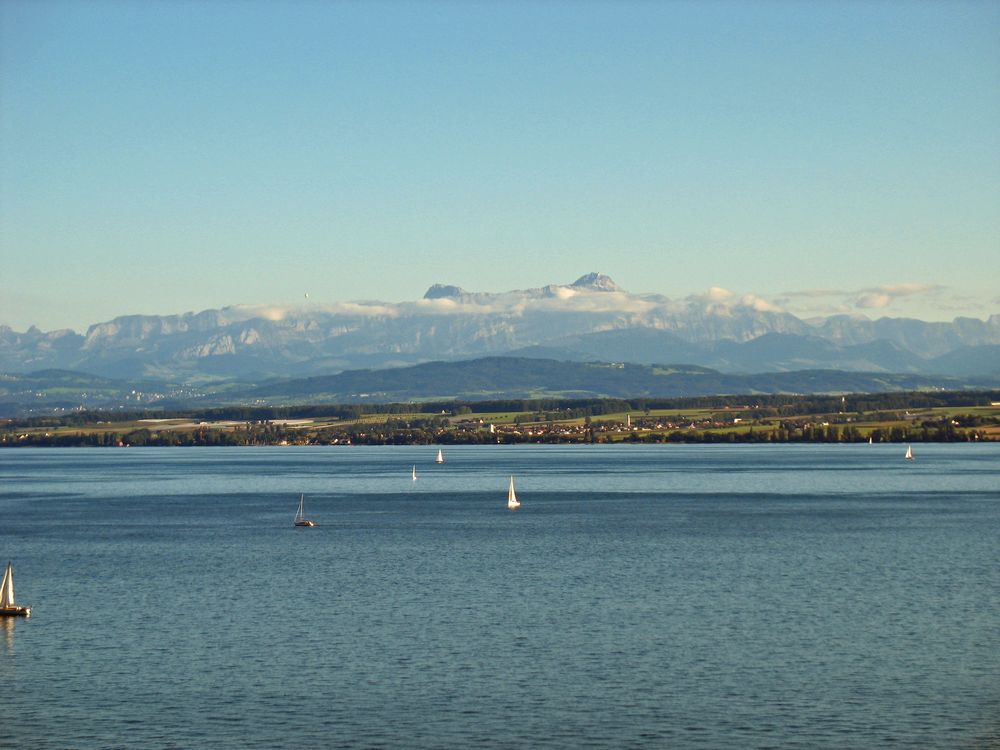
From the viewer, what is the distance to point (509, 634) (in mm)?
57000

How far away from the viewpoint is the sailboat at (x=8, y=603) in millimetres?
63469

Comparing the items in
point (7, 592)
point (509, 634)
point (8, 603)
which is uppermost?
point (7, 592)

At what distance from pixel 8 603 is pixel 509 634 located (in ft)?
78.8

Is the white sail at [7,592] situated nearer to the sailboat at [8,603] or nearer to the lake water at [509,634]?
the sailboat at [8,603]

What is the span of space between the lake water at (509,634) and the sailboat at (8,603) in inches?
37.1

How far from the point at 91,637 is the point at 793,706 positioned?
29504 millimetres

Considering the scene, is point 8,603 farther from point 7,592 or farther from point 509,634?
point 509,634

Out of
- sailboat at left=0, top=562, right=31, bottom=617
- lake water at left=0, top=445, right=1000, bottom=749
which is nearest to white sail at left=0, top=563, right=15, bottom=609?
sailboat at left=0, top=562, right=31, bottom=617

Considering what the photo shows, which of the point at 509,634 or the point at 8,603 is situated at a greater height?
the point at 8,603

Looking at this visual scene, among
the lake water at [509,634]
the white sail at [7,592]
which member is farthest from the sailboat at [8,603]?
the lake water at [509,634]

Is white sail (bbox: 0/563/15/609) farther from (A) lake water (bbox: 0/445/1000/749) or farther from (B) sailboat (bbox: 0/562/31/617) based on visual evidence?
(A) lake water (bbox: 0/445/1000/749)

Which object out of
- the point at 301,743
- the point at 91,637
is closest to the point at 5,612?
the point at 91,637

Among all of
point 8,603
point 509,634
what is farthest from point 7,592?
point 509,634

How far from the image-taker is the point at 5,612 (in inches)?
2495
